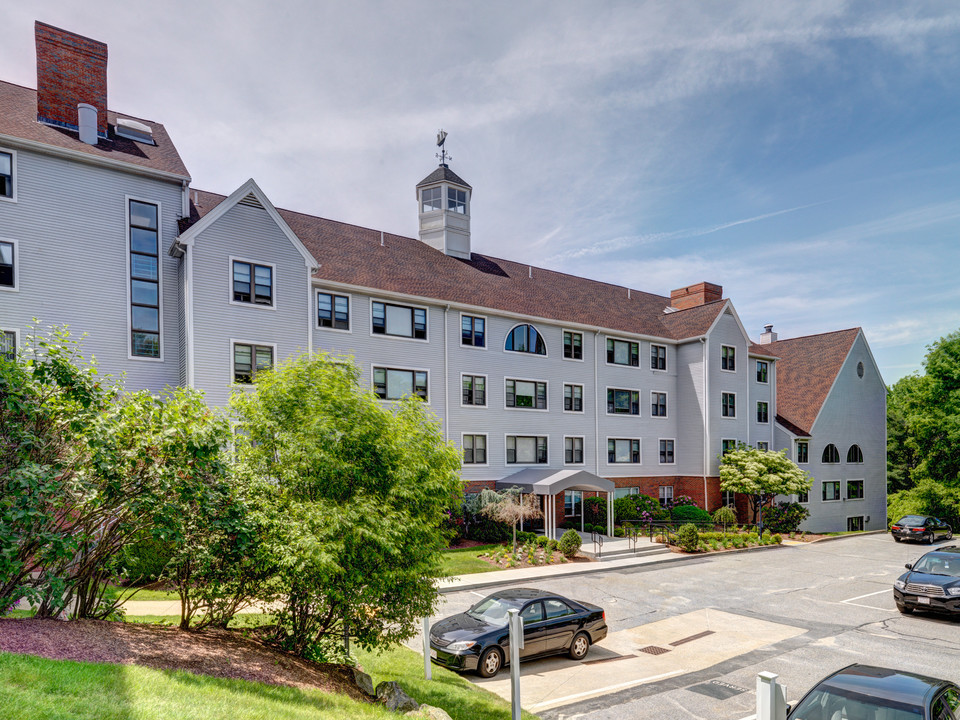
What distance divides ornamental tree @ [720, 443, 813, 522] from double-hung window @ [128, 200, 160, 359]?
30.8m

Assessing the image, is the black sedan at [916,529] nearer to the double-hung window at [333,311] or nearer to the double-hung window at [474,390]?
the double-hung window at [474,390]

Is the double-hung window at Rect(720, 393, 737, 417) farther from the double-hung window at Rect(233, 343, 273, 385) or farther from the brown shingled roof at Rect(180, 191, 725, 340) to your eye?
the double-hung window at Rect(233, 343, 273, 385)

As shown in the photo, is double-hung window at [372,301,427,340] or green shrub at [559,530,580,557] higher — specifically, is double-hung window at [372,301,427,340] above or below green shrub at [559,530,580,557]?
above

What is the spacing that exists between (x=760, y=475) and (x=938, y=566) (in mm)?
16799

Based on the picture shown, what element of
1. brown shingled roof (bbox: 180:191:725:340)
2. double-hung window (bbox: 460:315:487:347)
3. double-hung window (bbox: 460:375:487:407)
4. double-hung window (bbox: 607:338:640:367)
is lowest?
double-hung window (bbox: 460:375:487:407)

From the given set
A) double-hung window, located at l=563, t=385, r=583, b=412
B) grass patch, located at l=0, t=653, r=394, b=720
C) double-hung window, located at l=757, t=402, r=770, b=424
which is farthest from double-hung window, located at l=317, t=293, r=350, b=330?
double-hung window, located at l=757, t=402, r=770, b=424

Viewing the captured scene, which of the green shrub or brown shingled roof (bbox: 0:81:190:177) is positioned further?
the green shrub

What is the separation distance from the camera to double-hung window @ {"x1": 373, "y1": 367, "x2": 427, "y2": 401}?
27.2 metres

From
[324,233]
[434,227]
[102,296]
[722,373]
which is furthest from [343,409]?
[722,373]

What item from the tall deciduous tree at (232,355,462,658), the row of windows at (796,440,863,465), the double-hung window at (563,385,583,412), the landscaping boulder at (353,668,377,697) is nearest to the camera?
the tall deciduous tree at (232,355,462,658)

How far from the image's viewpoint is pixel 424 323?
95.1 feet

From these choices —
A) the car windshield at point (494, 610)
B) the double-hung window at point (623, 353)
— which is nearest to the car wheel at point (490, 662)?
the car windshield at point (494, 610)

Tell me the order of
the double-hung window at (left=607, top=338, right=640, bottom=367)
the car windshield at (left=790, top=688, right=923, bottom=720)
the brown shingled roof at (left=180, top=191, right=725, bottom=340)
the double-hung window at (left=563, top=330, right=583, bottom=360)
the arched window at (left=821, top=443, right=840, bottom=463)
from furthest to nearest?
1. the arched window at (left=821, top=443, right=840, bottom=463)
2. the double-hung window at (left=607, top=338, right=640, bottom=367)
3. the double-hung window at (left=563, top=330, right=583, bottom=360)
4. the brown shingled roof at (left=180, top=191, right=725, bottom=340)
5. the car windshield at (left=790, top=688, right=923, bottom=720)

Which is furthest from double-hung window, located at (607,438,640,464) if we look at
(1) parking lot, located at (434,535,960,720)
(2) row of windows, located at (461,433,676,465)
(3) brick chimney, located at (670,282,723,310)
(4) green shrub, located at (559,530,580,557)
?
(3) brick chimney, located at (670,282,723,310)
